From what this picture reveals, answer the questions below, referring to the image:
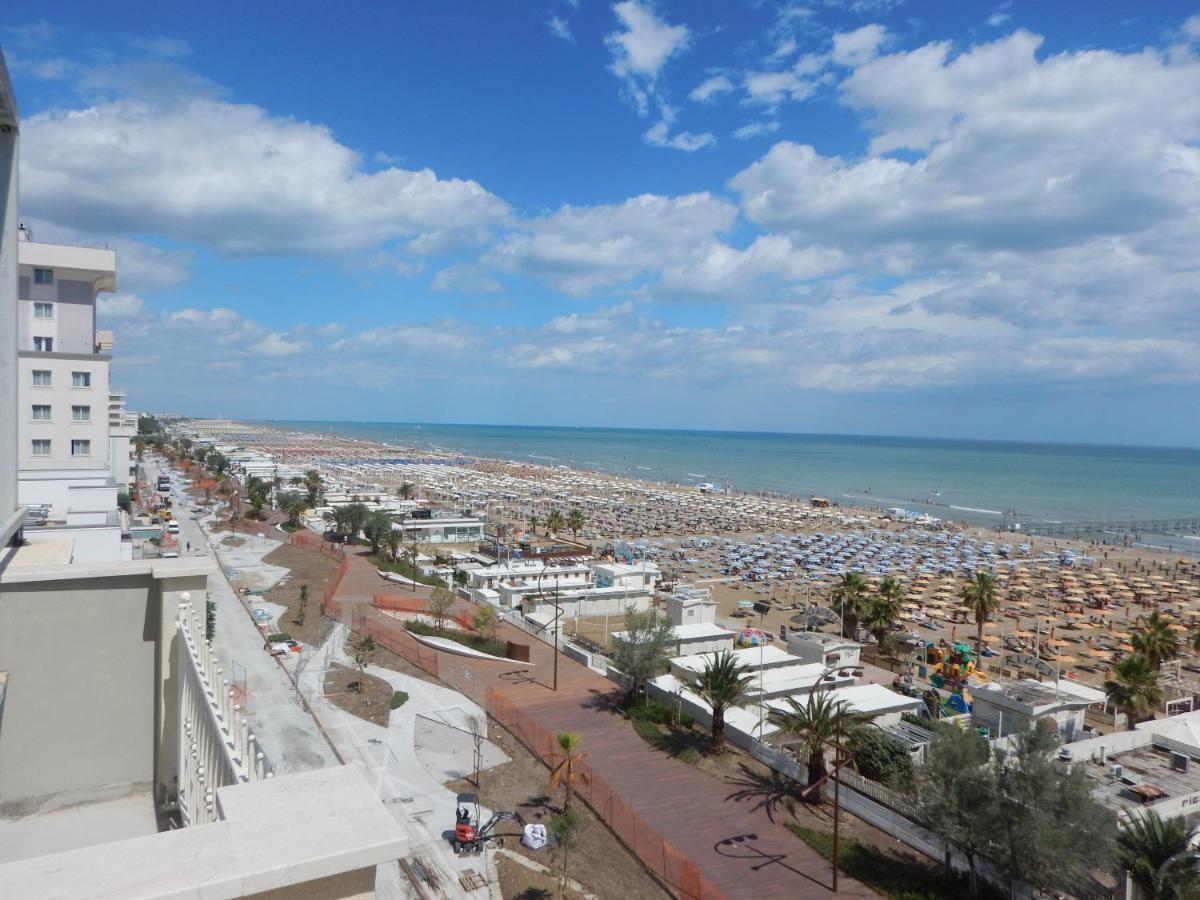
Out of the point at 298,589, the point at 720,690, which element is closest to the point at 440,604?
the point at 298,589

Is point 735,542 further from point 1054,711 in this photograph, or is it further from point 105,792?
point 105,792

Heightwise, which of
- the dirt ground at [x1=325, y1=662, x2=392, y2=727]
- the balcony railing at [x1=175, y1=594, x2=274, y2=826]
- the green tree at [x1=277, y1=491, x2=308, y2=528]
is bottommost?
the dirt ground at [x1=325, y1=662, x2=392, y2=727]

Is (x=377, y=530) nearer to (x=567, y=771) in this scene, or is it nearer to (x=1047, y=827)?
(x=567, y=771)

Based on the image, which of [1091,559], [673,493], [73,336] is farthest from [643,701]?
[673,493]

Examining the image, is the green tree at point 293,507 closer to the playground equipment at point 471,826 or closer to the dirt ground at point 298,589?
the dirt ground at point 298,589

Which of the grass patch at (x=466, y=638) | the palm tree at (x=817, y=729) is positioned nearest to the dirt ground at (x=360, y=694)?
the grass patch at (x=466, y=638)

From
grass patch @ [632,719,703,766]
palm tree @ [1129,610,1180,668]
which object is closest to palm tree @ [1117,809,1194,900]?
grass patch @ [632,719,703,766]

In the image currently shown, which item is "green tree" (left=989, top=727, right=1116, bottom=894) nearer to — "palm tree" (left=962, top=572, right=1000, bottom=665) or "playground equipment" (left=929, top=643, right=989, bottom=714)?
"playground equipment" (left=929, top=643, right=989, bottom=714)
